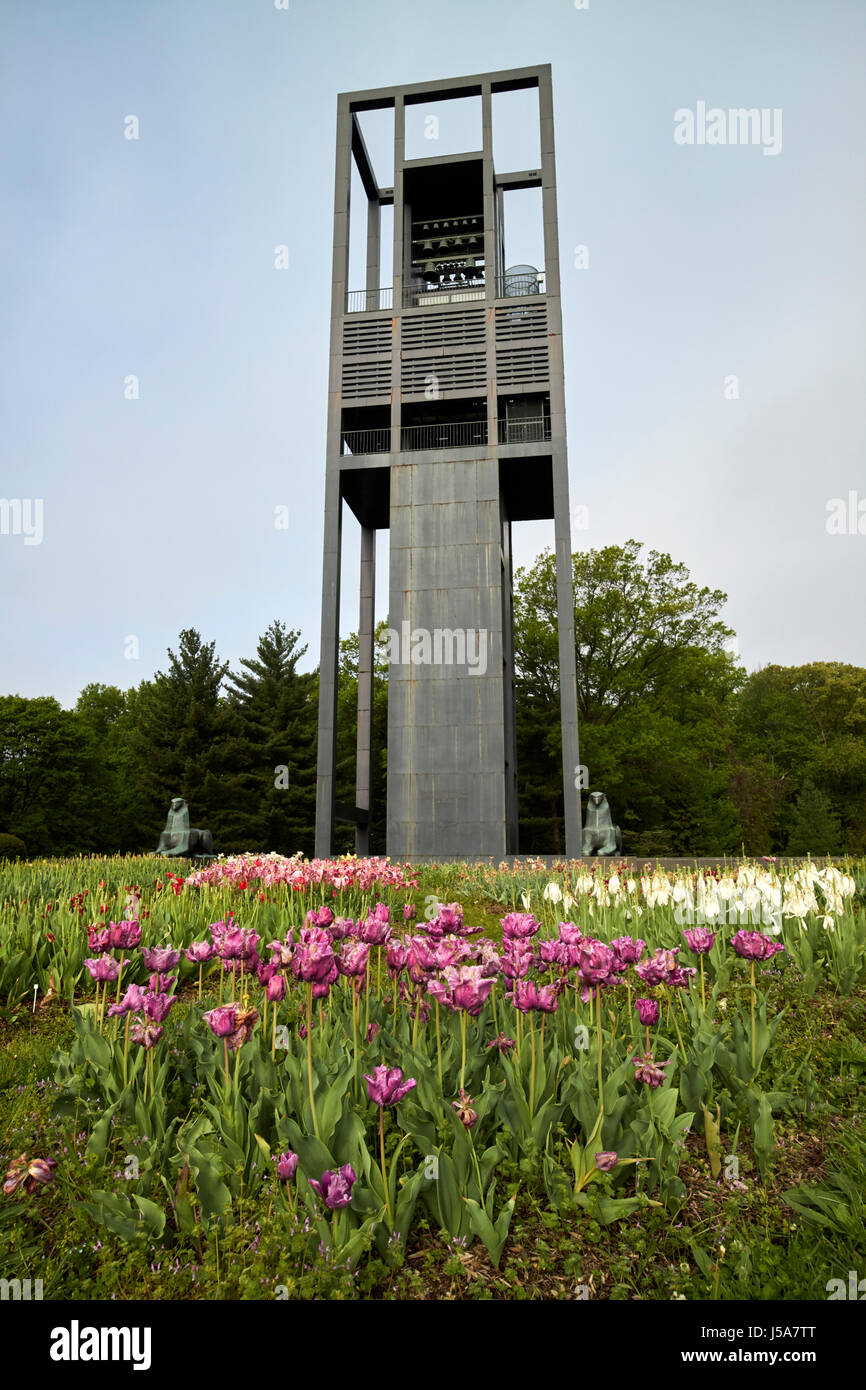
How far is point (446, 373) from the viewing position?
20.2 meters

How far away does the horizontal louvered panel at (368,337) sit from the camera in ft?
67.6

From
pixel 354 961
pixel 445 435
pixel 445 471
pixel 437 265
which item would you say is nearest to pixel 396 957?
pixel 354 961

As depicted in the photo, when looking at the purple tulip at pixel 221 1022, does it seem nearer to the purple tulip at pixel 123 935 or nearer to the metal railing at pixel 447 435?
the purple tulip at pixel 123 935

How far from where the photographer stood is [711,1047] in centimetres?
332

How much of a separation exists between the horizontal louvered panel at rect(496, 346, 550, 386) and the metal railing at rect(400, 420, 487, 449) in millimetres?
1181

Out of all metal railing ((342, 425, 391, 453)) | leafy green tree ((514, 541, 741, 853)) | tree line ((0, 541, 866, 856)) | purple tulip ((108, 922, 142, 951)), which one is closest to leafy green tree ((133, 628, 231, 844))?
tree line ((0, 541, 866, 856))

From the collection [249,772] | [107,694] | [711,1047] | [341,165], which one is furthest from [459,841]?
[107,694]

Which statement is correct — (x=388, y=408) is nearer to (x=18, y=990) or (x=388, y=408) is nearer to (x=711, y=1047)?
(x=18, y=990)

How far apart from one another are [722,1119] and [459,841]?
48.9ft

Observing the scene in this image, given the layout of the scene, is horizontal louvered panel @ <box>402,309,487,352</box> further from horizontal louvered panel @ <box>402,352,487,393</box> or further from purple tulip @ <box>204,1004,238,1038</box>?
purple tulip @ <box>204,1004,238,1038</box>

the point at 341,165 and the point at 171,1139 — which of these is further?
the point at 341,165

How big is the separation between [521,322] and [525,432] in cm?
260

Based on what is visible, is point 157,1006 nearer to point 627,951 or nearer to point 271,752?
point 627,951

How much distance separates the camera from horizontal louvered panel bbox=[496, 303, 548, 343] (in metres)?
19.9
